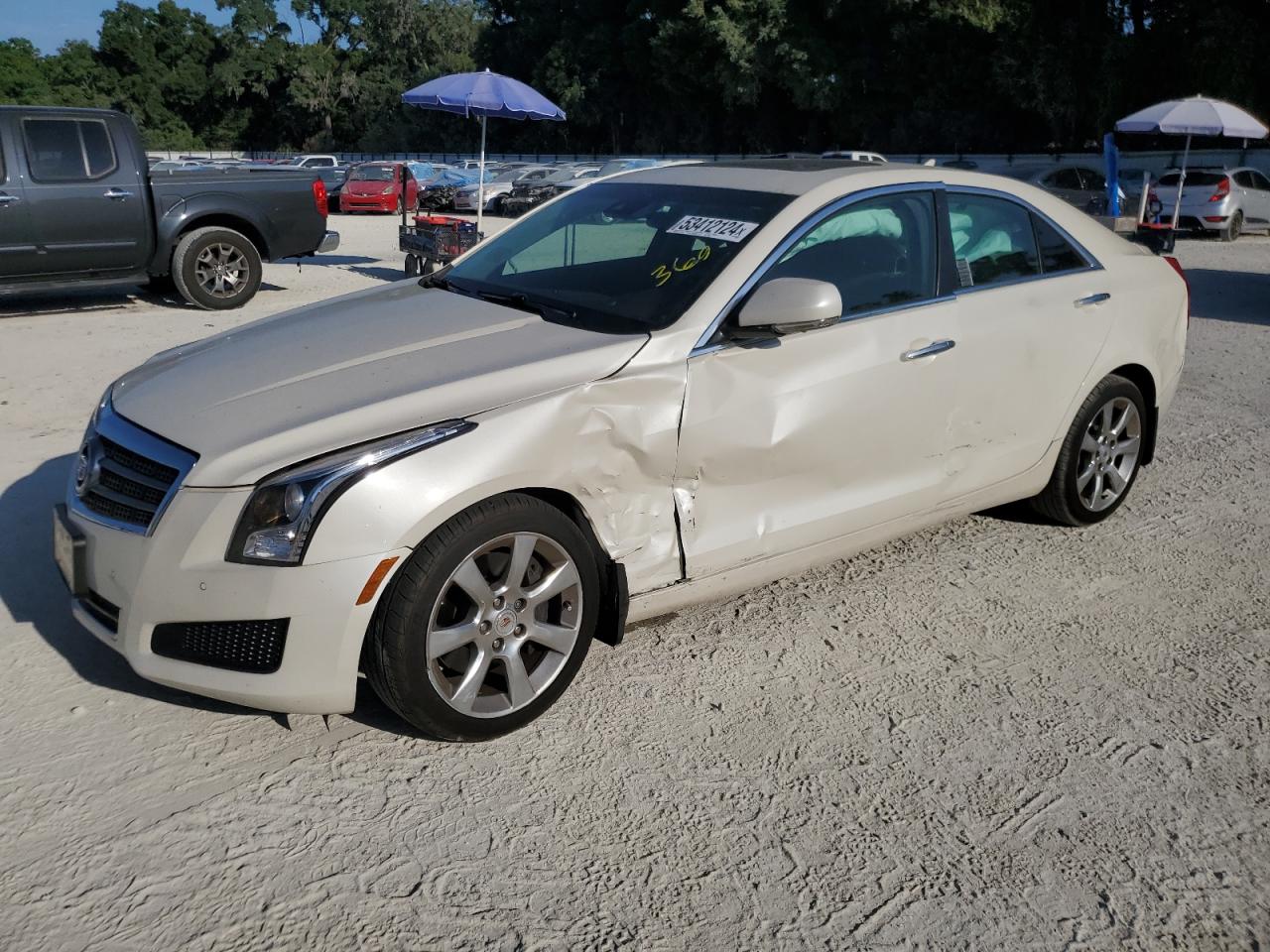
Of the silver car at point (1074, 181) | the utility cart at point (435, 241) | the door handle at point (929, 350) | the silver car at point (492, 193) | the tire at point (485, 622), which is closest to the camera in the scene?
the tire at point (485, 622)

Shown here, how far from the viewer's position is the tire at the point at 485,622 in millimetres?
2963

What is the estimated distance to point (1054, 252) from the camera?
15.5 ft

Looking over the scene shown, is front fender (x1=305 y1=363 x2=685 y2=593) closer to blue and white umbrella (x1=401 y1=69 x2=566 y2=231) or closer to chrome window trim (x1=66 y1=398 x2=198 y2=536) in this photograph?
chrome window trim (x1=66 y1=398 x2=198 y2=536)

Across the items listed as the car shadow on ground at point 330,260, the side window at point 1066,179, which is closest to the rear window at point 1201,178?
the side window at point 1066,179

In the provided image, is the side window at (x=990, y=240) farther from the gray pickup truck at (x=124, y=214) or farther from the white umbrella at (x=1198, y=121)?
the white umbrella at (x=1198, y=121)

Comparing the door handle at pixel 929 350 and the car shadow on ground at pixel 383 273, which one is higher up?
the door handle at pixel 929 350

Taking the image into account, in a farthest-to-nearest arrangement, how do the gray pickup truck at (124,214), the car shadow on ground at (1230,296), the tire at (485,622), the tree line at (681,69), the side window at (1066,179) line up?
the tree line at (681,69) → the side window at (1066,179) → the car shadow on ground at (1230,296) → the gray pickup truck at (124,214) → the tire at (485,622)

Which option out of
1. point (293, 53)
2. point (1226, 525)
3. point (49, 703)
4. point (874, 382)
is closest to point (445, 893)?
point (49, 703)

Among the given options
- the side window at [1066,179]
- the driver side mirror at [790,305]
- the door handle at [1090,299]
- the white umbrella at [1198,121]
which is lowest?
the side window at [1066,179]

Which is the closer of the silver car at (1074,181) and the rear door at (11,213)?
the rear door at (11,213)

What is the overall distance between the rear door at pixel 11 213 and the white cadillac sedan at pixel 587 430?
6730 millimetres

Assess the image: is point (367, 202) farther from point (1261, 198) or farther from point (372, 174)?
point (1261, 198)

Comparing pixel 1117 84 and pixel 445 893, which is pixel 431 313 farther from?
pixel 1117 84

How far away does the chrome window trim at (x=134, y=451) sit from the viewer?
2.99 metres
